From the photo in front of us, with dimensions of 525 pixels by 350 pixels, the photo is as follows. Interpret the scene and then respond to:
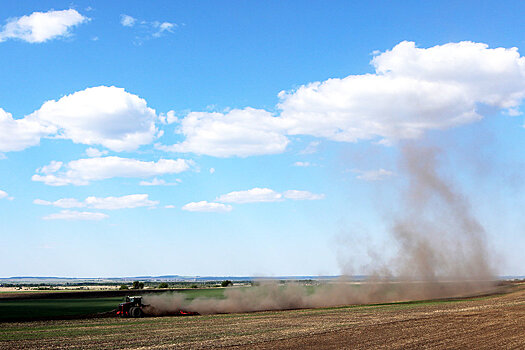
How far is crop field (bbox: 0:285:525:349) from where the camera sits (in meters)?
31.1

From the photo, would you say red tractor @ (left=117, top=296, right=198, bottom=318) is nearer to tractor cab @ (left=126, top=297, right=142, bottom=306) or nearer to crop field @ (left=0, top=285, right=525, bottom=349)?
tractor cab @ (left=126, top=297, right=142, bottom=306)

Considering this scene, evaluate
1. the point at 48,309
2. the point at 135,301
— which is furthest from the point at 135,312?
the point at 48,309

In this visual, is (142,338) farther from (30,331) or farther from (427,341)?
(427,341)

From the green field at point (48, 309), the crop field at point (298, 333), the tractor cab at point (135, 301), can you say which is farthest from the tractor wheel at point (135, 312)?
the green field at point (48, 309)

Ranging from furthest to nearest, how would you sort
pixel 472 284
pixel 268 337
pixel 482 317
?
1. pixel 472 284
2. pixel 482 317
3. pixel 268 337

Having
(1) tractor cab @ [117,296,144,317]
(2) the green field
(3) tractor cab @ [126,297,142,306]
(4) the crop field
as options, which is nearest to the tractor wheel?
(1) tractor cab @ [117,296,144,317]

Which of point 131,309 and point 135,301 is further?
point 135,301

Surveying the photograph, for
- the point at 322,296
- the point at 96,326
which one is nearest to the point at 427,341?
the point at 96,326

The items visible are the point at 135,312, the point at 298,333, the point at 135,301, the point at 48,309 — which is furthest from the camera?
the point at 48,309

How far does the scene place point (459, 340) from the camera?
31453 mm

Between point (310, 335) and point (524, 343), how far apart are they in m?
13.8

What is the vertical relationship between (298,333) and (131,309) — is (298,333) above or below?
below

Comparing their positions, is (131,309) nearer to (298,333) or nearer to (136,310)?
(136,310)

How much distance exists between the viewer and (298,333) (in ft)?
122
